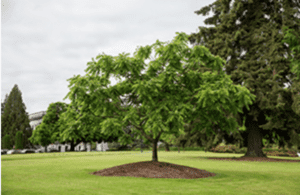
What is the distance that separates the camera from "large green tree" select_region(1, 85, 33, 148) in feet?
243

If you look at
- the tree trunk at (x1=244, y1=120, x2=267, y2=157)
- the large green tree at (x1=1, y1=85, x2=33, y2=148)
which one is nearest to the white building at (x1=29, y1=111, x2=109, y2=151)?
the large green tree at (x1=1, y1=85, x2=33, y2=148)

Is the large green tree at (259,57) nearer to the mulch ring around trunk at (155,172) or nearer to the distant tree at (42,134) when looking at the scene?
the mulch ring around trunk at (155,172)

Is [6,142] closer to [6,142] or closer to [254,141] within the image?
[6,142]

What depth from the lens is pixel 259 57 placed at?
27641 millimetres

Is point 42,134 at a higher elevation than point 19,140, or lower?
higher

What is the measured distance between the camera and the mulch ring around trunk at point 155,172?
12.8m

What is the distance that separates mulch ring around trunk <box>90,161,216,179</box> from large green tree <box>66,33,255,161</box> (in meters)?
1.68

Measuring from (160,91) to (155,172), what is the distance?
158 inches

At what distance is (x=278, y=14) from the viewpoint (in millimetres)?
28031

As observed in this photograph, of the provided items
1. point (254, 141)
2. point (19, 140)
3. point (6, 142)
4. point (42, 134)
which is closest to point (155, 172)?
point (254, 141)

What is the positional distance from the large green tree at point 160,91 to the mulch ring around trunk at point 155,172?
168 cm

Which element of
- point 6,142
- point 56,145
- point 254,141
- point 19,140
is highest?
point 19,140

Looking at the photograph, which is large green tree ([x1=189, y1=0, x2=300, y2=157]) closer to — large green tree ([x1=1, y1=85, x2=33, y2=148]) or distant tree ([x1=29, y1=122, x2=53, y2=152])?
distant tree ([x1=29, y1=122, x2=53, y2=152])

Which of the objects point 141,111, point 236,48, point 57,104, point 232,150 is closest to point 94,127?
point 141,111
